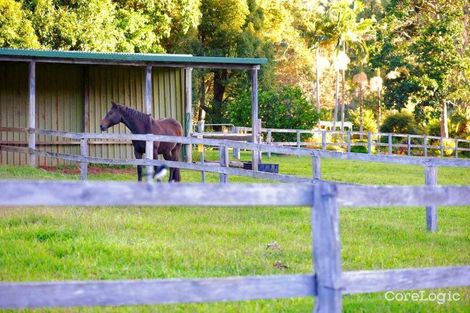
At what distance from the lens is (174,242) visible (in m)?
8.93

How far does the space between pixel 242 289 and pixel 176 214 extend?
806 centimetres

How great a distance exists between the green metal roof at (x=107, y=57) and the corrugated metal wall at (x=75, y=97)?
219 cm

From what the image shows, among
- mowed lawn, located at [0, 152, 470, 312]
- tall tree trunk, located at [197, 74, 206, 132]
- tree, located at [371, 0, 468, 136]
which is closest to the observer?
mowed lawn, located at [0, 152, 470, 312]

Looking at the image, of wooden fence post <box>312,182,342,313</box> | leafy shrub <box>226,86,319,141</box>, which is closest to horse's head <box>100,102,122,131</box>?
wooden fence post <box>312,182,342,313</box>

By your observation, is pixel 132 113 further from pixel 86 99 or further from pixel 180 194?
pixel 180 194

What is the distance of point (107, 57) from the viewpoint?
19.0m

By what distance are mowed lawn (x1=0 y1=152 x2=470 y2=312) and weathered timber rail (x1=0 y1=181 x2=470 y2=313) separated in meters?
2.07

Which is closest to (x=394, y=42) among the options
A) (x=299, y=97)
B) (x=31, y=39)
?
(x=299, y=97)

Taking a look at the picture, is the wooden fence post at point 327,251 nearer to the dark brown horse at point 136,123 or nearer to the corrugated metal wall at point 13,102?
the dark brown horse at point 136,123

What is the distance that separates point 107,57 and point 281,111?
16.8m

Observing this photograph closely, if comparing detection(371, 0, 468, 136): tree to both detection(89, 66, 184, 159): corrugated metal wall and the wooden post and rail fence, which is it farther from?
the wooden post and rail fence

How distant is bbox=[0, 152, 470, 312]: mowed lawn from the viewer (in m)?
6.86

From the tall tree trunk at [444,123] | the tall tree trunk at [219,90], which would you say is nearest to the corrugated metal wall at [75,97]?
the tall tree trunk at [219,90]

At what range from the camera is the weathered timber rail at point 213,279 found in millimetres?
3654
